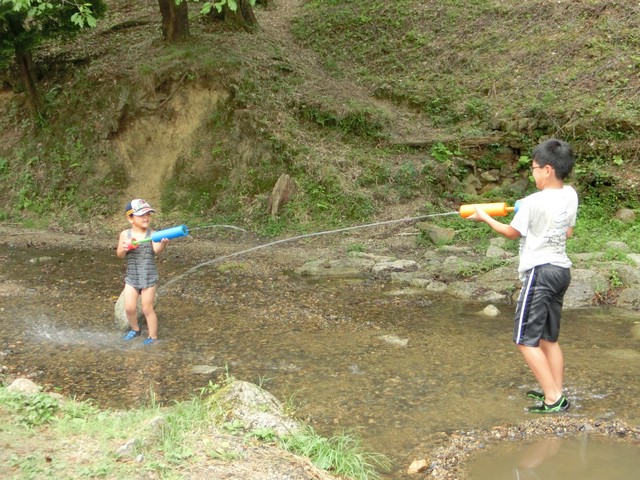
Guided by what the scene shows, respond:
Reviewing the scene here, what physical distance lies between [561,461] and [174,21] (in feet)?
40.8

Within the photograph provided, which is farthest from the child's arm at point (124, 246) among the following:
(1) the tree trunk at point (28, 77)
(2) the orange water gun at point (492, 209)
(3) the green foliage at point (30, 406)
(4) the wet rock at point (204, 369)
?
(1) the tree trunk at point (28, 77)

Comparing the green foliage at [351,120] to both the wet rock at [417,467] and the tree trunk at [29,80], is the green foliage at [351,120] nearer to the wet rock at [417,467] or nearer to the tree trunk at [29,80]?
the tree trunk at [29,80]

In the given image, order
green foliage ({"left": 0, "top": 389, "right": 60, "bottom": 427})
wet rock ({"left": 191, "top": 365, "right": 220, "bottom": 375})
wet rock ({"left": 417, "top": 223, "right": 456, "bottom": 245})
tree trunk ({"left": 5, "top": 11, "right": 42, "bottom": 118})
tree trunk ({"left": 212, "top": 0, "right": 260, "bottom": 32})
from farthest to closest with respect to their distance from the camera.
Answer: tree trunk ({"left": 212, "top": 0, "right": 260, "bottom": 32}) → tree trunk ({"left": 5, "top": 11, "right": 42, "bottom": 118}) → wet rock ({"left": 417, "top": 223, "right": 456, "bottom": 245}) → wet rock ({"left": 191, "top": 365, "right": 220, "bottom": 375}) → green foliage ({"left": 0, "top": 389, "right": 60, "bottom": 427})

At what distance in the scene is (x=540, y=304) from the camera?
164 inches

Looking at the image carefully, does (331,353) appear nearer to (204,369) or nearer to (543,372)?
(204,369)

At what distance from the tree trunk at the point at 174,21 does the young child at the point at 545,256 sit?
36.3 feet

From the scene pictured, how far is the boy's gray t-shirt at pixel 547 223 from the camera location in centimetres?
410

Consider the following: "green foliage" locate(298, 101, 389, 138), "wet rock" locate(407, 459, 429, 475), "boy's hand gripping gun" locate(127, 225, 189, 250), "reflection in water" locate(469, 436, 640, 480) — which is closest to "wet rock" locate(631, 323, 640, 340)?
"reflection in water" locate(469, 436, 640, 480)

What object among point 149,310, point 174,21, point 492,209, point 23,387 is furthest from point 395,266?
point 174,21

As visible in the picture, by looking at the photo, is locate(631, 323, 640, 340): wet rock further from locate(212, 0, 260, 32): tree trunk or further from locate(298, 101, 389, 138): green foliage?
locate(212, 0, 260, 32): tree trunk

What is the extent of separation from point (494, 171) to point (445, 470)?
8408mm

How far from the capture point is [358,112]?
39.8 feet

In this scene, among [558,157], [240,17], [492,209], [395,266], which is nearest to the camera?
[558,157]

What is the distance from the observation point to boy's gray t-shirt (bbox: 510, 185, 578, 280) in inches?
161
